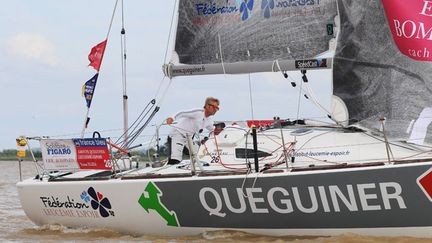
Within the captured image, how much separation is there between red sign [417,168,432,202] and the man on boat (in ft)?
10.3

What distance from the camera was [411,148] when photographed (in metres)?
8.25

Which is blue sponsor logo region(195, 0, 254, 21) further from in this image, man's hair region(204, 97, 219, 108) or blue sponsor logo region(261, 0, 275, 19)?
man's hair region(204, 97, 219, 108)

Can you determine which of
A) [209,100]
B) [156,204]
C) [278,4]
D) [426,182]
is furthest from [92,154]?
[426,182]

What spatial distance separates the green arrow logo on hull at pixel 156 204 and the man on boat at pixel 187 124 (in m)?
1.20

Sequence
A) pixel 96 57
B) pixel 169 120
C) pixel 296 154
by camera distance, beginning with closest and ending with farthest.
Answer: pixel 296 154
pixel 169 120
pixel 96 57

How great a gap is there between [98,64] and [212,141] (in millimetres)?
2535

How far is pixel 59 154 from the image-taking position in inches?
380

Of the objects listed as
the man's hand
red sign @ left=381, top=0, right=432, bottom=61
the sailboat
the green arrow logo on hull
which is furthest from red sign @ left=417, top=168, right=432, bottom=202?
the man's hand

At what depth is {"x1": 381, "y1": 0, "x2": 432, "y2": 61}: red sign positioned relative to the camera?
327 inches

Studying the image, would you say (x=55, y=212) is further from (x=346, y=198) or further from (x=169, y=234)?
(x=346, y=198)

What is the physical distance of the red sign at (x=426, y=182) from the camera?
24.6 ft

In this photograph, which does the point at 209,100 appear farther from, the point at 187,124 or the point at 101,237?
the point at 101,237

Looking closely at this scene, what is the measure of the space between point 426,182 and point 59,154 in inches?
178

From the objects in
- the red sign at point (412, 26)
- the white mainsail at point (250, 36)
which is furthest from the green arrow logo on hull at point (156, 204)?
the red sign at point (412, 26)
